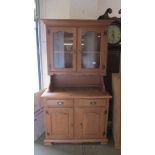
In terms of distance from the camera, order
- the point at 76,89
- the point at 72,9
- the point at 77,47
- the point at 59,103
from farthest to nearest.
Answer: the point at 72,9 → the point at 76,89 → the point at 77,47 → the point at 59,103

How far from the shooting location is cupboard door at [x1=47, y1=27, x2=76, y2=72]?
2.75 meters

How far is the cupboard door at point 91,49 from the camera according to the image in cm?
275

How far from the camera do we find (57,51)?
2.84 m

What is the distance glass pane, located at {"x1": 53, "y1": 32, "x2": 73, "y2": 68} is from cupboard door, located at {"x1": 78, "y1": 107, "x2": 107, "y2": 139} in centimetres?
68

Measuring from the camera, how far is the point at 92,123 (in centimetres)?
271

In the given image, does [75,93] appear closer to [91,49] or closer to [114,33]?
[91,49]

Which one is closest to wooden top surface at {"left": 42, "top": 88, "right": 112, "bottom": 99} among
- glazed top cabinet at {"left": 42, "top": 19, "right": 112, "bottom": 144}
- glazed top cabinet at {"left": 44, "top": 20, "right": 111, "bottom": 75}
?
glazed top cabinet at {"left": 42, "top": 19, "right": 112, "bottom": 144}

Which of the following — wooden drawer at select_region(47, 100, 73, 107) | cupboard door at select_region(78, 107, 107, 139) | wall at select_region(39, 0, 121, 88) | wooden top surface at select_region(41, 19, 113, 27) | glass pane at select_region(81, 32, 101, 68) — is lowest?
cupboard door at select_region(78, 107, 107, 139)

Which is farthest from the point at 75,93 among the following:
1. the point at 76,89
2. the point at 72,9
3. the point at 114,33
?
the point at 72,9

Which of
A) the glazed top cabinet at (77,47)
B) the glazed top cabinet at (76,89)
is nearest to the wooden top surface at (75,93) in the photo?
the glazed top cabinet at (76,89)

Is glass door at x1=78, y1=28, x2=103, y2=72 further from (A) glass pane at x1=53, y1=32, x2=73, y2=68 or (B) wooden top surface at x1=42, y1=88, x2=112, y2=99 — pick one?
(B) wooden top surface at x1=42, y1=88, x2=112, y2=99

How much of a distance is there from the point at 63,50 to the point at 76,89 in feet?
1.93

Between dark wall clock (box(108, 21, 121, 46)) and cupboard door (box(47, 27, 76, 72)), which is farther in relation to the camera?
dark wall clock (box(108, 21, 121, 46))
